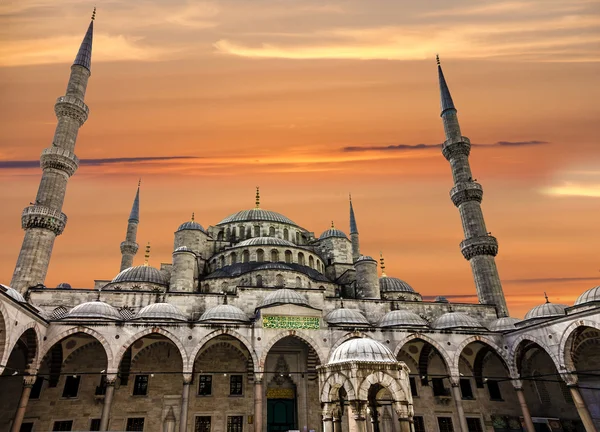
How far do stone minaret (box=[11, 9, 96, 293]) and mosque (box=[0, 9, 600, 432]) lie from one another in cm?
8

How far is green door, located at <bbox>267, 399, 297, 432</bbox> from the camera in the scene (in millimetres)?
19219

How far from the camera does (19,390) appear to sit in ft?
58.7

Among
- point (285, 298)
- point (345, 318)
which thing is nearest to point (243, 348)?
point (285, 298)

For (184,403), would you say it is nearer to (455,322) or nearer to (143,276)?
(143,276)

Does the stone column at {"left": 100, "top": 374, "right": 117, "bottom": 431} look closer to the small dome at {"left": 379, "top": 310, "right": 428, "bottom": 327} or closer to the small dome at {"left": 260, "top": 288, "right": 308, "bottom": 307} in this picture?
the small dome at {"left": 260, "top": 288, "right": 308, "bottom": 307}

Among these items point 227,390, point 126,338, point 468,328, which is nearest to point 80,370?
point 126,338

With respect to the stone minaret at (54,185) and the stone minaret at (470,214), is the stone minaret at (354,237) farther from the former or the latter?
the stone minaret at (54,185)

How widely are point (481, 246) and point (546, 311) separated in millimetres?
6798

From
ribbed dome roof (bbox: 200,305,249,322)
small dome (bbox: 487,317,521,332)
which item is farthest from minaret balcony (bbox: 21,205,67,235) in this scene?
small dome (bbox: 487,317,521,332)

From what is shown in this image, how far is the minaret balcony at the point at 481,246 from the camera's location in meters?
25.9

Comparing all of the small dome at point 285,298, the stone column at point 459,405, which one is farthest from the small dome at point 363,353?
the stone column at point 459,405

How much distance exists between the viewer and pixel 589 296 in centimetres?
1716

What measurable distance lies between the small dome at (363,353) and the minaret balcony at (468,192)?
21.6 metres

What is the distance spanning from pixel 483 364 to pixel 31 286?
25.0 m
